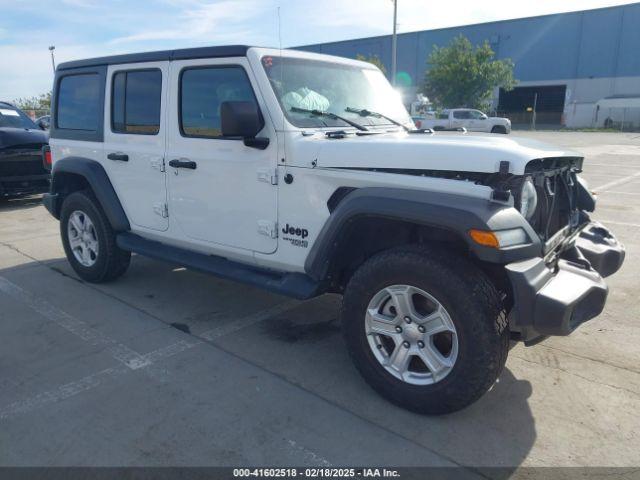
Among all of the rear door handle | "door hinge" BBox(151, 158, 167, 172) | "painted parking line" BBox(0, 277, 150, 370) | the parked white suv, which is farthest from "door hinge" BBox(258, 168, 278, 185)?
the parked white suv

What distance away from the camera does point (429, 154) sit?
9.54 feet

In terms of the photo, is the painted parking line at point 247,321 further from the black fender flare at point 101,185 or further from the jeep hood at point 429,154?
the jeep hood at point 429,154

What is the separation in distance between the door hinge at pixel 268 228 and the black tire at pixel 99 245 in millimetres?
1941

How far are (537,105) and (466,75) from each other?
13.5 metres

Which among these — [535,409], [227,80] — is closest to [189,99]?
[227,80]

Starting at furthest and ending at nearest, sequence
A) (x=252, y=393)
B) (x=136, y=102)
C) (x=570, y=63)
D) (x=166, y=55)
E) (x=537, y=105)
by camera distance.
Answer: (x=537, y=105)
(x=570, y=63)
(x=136, y=102)
(x=166, y=55)
(x=252, y=393)

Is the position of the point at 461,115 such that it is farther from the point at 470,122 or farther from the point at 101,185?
the point at 101,185

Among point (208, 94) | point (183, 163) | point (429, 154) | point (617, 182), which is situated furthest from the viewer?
point (617, 182)

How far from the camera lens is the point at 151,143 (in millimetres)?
4340

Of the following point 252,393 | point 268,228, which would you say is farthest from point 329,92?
point 252,393

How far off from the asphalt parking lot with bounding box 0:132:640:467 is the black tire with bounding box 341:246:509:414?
15cm

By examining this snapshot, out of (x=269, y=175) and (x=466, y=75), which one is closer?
(x=269, y=175)

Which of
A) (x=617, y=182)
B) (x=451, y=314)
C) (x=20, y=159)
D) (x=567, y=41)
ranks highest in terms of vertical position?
(x=567, y=41)

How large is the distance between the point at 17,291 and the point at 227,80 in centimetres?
300
